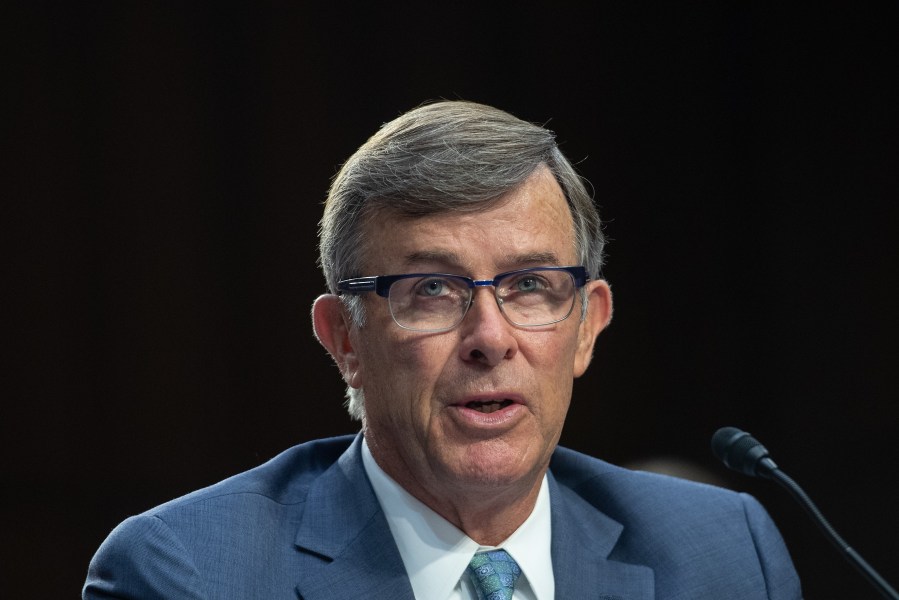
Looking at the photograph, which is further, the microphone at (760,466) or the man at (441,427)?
the man at (441,427)

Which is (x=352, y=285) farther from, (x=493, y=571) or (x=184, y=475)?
(x=184, y=475)

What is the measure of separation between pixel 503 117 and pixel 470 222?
0.90 feet

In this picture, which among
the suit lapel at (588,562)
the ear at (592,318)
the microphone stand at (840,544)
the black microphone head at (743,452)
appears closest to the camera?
the microphone stand at (840,544)

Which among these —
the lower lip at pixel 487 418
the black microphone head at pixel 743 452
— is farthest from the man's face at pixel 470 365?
the black microphone head at pixel 743 452

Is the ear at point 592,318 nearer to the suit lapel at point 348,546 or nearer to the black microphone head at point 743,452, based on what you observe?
the black microphone head at point 743,452

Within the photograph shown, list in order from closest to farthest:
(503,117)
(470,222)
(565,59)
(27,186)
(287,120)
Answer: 1. (470,222)
2. (503,117)
3. (27,186)
4. (287,120)
5. (565,59)

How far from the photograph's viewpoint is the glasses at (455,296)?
1841 mm

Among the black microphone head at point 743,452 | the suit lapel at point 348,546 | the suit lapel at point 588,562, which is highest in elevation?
the black microphone head at point 743,452

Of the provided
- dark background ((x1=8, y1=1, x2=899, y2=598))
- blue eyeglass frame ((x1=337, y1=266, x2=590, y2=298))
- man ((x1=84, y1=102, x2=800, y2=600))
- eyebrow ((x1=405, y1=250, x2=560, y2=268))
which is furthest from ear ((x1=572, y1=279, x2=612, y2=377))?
dark background ((x1=8, y1=1, x2=899, y2=598))

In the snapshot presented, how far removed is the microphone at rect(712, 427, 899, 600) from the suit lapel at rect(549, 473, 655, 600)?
36cm

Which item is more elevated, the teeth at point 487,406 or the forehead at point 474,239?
the forehead at point 474,239

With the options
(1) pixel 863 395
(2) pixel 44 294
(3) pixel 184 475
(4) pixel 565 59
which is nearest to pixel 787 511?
(1) pixel 863 395

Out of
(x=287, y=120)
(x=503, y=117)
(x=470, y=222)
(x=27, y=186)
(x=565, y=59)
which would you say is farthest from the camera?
(x=565, y=59)

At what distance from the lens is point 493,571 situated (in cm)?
190
